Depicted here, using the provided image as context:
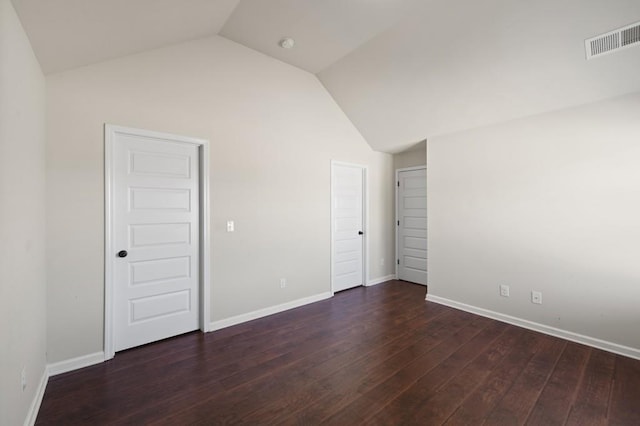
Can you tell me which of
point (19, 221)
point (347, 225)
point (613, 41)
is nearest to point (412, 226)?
point (347, 225)

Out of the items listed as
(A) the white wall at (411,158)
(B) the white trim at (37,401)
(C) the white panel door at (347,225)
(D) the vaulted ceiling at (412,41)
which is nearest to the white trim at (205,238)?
(D) the vaulted ceiling at (412,41)

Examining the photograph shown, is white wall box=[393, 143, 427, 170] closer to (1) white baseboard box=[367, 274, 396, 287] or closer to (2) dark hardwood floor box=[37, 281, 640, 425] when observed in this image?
(1) white baseboard box=[367, 274, 396, 287]

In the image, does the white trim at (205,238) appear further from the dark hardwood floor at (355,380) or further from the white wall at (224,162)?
the dark hardwood floor at (355,380)

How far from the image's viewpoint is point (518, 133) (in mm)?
3277

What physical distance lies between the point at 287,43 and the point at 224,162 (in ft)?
4.96

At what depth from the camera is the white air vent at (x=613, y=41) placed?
2.16 meters

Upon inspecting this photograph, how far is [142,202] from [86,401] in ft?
5.33

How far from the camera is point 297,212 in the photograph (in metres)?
3.90

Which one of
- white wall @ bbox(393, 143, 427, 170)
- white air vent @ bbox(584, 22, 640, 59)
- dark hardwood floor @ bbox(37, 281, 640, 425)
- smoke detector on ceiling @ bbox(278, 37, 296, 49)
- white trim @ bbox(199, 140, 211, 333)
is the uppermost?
smoke detector on ceiling @ bbox(278, 37, 296, 49)

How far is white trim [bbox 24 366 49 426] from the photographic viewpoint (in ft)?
5.66

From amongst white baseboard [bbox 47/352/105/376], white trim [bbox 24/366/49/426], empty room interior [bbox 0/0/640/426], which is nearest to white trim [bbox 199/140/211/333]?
empty room interior [bbox 0/0/640/426]

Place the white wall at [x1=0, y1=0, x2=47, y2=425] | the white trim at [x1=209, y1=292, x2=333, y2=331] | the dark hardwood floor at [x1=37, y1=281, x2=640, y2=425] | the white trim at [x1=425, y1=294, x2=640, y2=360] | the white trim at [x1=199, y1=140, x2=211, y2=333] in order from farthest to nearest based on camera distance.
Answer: the white trim at [x1=209, y1=292, x2=333, y2=331] < the white trim at [x1=199, y1=140, x2=211, y2=333] < the white trim at [x1=425, y1=294, x2=640, y2=360] < the dark hardwood floor at [x1=37, y1=281, x2=640, y2=425] < the white wall at [x1=0, y1=0, x2=47, y2=425]

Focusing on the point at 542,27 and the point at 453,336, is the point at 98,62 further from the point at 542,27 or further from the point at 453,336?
the point at 453,336

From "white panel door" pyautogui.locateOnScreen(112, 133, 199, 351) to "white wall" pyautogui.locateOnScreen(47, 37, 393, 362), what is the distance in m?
0.17
